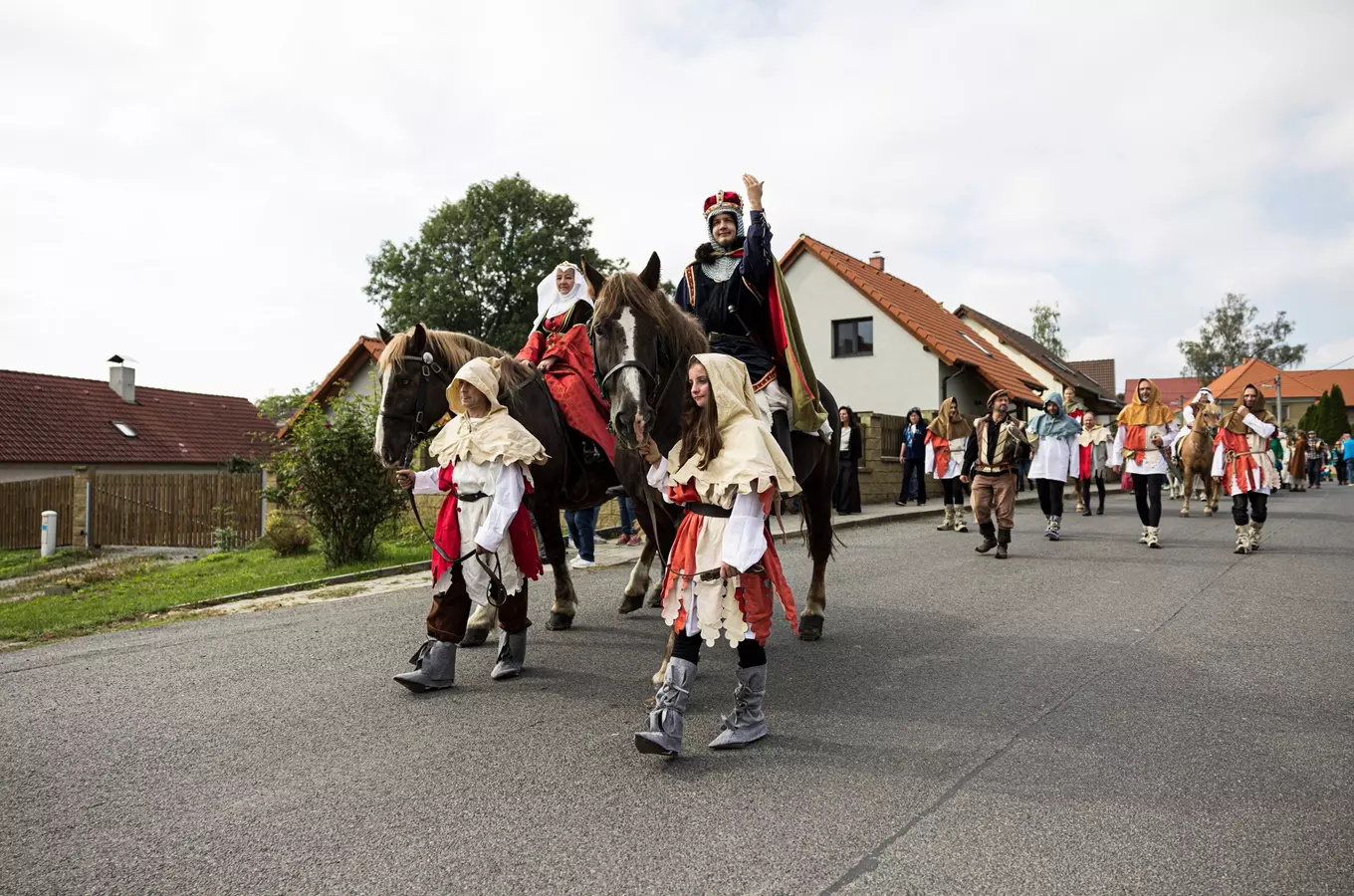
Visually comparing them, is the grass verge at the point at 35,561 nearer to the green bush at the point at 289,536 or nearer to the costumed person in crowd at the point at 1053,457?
the green bush at the point at 289,536

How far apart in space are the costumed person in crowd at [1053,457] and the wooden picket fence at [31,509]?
23236 millimetres

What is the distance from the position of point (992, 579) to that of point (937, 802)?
565cm

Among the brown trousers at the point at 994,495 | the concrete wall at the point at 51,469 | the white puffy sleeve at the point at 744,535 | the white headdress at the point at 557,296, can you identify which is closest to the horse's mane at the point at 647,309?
the white puffy sleeve at the point at 744,535

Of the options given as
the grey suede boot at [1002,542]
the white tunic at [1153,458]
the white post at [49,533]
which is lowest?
the white post at [49,533]

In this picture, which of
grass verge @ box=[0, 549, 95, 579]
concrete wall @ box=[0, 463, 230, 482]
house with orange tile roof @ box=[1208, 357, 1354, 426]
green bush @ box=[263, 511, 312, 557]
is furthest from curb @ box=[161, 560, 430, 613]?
house with orange tile roof @ box=[1208, 357, 1354, 426]

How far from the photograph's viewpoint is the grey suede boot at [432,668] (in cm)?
479

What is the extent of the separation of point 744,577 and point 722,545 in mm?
198

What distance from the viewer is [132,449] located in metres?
35.3

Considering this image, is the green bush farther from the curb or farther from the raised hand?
the raised hand

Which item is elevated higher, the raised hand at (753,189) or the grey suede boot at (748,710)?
the raised hand at (753,189)

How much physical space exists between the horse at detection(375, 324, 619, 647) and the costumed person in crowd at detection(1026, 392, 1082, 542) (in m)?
8.44

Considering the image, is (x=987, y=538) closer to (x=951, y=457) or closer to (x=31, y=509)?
(x=951, y=457)

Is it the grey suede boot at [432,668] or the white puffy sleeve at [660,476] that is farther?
the grey suede boot at [432,668]

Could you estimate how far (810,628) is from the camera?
594cm
